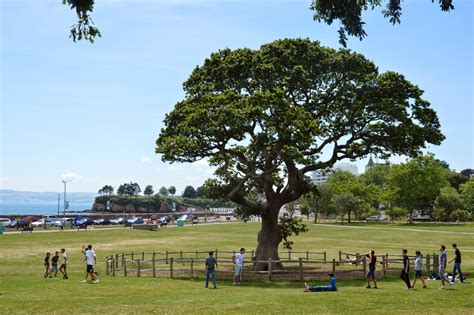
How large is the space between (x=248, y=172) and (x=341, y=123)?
7.75 meters

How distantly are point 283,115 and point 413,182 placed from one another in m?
89.4

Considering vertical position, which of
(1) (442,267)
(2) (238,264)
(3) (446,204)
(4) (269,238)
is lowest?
(2) (238,264)

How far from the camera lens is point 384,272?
113 feet

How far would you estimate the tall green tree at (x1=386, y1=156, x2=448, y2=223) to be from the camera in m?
115

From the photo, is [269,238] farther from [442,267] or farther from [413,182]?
[413,182]

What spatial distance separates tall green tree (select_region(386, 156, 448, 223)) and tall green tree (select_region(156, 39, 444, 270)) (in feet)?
261

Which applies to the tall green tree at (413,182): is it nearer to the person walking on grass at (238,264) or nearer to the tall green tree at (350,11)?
the person walking on grass at (238,264)

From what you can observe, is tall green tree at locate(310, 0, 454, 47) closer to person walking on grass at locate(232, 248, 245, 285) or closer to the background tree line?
person walking on grass at locate(232, 248, 245, 285)

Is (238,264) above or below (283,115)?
below

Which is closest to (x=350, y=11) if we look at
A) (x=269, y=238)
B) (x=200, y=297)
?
(x=200, y=297)

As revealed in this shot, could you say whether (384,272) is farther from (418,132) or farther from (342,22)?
(342,22)

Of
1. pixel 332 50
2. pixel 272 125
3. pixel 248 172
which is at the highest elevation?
pixel 332 50

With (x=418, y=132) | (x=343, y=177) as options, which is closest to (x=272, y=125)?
(x=418, y=132)

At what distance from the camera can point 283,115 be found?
112 ft
